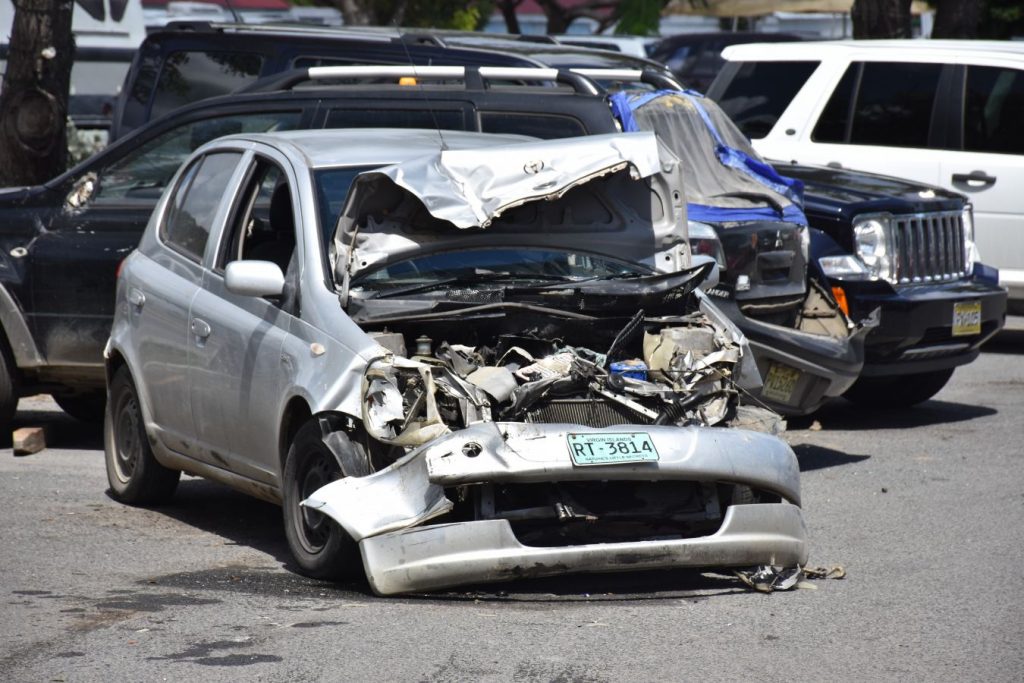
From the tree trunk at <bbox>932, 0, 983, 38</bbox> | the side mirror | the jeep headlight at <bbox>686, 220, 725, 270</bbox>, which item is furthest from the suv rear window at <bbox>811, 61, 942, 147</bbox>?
the tree trunk at <bbox>932, 0, 983, 38</bbox>

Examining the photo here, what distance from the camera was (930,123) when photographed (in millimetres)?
12875

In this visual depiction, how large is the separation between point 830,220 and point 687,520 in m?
4.33

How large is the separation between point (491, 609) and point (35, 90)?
25.2 ft

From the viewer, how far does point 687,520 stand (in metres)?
6.25

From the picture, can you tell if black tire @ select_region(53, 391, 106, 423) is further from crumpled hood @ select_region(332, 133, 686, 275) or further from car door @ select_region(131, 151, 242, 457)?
crumpled hood @ select_region(332, 133, 686, 275)

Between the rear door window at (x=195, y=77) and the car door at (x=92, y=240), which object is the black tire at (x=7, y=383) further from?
the rear door window at (x=195, y=77)

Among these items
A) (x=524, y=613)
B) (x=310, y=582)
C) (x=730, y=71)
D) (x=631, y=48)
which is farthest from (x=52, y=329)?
(x=631, y=48)

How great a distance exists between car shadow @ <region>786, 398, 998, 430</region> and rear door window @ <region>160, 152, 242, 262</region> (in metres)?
4.30

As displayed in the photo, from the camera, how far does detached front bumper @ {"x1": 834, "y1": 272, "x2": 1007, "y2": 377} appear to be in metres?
10.0

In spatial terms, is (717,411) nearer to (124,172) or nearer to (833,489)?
(833,489)

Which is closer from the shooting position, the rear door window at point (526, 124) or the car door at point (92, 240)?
the rear door window at point (526, 124)

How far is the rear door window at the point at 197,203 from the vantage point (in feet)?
24.9

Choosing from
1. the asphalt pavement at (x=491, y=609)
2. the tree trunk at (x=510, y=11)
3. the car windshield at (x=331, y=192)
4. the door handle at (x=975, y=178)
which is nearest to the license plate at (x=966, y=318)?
the asphalt pavement at (x=491, y=609)

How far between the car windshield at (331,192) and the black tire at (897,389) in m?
5.03
